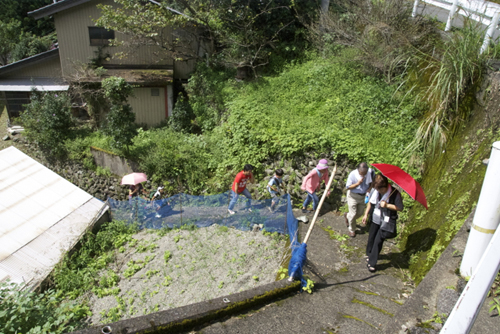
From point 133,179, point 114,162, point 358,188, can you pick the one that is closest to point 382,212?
point 358,188

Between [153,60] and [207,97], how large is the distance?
14.2 ft

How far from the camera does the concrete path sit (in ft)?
13.2

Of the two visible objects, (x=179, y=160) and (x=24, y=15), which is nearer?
(x=179, y=160)

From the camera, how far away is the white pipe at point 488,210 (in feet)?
10.6

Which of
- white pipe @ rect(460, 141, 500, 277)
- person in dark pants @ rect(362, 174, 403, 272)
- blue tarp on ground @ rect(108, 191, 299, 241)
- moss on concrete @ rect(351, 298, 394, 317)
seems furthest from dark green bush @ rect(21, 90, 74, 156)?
white pipe @ rect(460, 141, 500, 277)

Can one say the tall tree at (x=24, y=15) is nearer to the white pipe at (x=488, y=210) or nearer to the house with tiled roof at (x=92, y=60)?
the house with tiled roof at (x=92, y=60)

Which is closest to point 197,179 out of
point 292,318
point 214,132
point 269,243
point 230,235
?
point 214,132

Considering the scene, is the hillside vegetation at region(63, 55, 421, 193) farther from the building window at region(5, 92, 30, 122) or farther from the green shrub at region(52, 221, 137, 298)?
the building window at region(5, 92, 30, 122)

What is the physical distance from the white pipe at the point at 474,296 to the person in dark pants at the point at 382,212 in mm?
3156

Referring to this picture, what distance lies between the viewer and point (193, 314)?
12.2ft

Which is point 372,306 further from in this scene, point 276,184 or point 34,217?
point 34,217

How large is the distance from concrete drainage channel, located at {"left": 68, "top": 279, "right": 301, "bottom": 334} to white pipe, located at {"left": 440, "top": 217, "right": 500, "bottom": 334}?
252 cm

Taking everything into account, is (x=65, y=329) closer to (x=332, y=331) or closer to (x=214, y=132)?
(x=332, y=331)

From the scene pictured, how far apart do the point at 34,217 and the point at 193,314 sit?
774 centimetres
